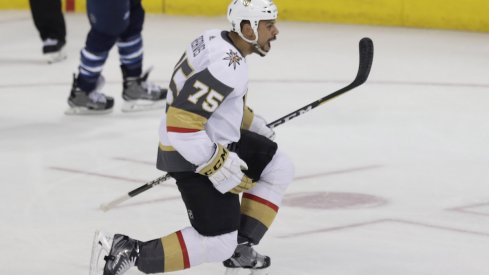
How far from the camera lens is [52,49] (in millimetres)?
8258

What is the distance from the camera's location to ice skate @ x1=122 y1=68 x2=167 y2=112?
683cm

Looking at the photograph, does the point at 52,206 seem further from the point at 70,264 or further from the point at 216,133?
the point at 216,133

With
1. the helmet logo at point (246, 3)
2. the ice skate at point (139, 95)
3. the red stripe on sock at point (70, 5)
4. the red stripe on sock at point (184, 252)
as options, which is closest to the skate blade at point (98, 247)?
the red stripe on sock at point (184, 252)

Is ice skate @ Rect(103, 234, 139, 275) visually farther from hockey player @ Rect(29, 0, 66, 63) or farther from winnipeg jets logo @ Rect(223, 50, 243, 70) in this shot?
hockey player @ Rect(29, 0, 66, 63)

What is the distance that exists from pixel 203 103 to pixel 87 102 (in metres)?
3.39

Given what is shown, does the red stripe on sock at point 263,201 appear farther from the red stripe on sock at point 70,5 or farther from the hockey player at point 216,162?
the red stripe on sock at point 70,5

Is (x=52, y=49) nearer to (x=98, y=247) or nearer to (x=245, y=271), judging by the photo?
(x=245, y=271)

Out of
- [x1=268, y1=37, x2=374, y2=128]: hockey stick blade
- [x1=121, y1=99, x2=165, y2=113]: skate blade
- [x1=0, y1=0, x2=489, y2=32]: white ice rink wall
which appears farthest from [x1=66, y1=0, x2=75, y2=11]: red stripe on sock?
[x1=268, y1=37, x2=374, y2=128]: hockey stick blade

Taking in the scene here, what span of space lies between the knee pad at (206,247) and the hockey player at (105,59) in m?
3.13

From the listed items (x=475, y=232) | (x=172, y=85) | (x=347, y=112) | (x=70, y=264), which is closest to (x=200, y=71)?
(x=172, y=85)

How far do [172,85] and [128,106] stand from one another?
130 inches

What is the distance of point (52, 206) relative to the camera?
15.6 feet

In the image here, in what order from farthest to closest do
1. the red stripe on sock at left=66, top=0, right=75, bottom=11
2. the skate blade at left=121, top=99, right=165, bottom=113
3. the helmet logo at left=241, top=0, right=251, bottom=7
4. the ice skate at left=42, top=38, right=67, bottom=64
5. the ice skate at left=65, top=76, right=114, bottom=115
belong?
the red stripe on sock at left=66, top=0, right=75, bottom=11 < the ice skate at left=42, top=38, right=67, bottom=64 < the skate blade at left=121, top=99, right=165, bottom=113 < the ice skate at left=65, top=76, right=114, bottom=115 < the helmet logo at left=241, top=0, right=251, bottom=7

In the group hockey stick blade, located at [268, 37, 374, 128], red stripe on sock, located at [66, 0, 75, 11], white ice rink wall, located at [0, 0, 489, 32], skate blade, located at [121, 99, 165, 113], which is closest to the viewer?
hockey stick blade, located at [268, 37, 374, 128]
